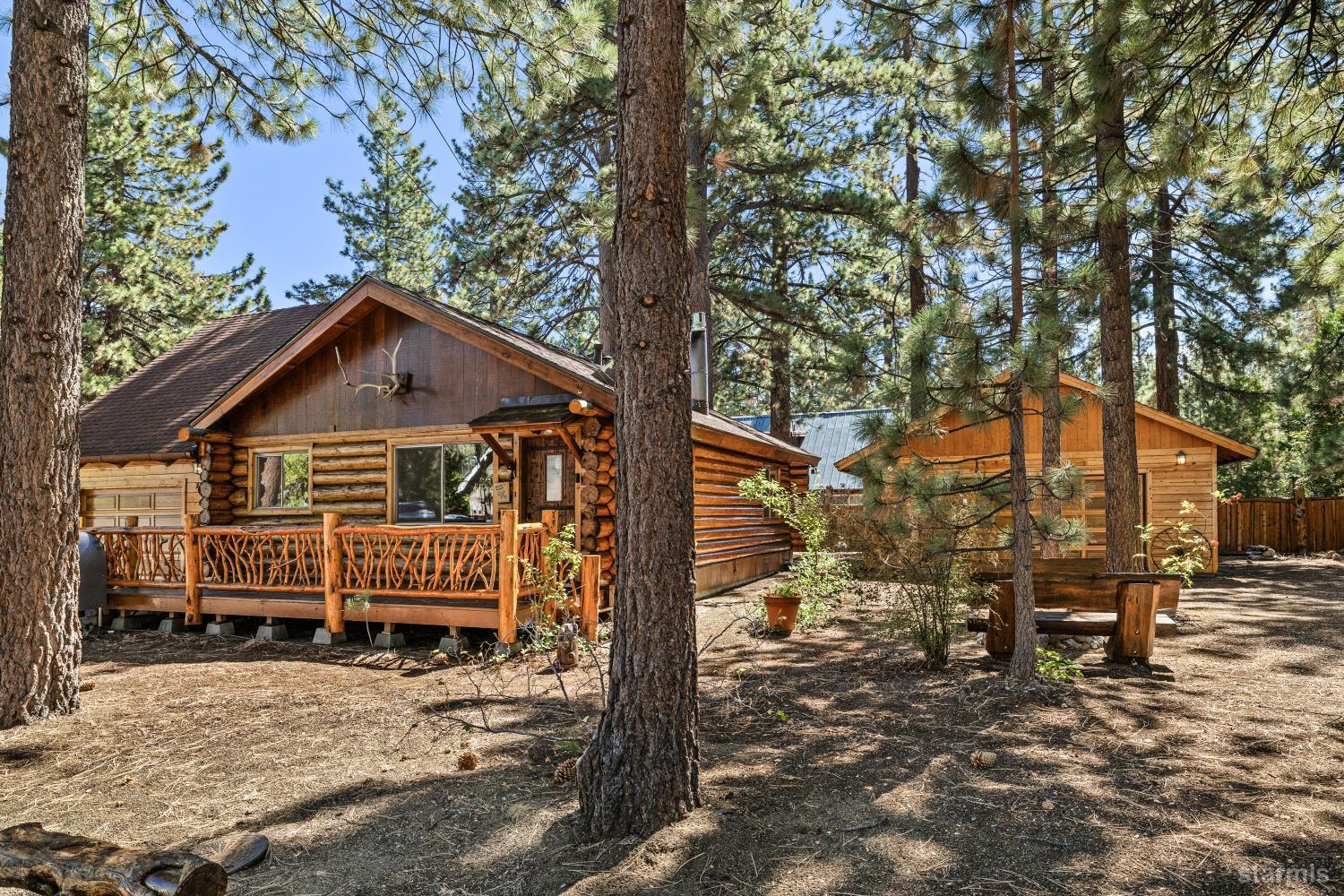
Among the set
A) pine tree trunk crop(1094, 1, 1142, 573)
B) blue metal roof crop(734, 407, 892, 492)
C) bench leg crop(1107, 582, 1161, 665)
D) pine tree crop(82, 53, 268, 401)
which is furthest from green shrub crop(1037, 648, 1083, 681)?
blue metal roof crop(734, 407, 892, 492)

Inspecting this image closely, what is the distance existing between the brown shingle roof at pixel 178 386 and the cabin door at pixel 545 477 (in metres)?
4.84

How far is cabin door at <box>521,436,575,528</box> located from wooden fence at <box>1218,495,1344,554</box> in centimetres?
1982

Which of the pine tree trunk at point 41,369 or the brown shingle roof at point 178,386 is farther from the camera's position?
the brown shingle roof at point 178,386

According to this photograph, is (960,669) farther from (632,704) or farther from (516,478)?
(516,478)

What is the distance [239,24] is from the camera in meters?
8.42

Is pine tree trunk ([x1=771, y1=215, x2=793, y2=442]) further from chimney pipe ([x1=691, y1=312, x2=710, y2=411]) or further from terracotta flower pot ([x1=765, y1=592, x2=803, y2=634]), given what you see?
terracotta flower pot ([x1=765, y1=592, x2=803, y2=634])

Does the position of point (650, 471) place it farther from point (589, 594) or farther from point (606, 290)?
point (606, 290)

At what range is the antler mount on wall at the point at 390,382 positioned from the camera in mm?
11398

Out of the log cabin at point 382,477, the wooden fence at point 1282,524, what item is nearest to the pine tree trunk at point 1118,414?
the log cabin at point 382,477

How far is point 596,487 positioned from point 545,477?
1.55 metres

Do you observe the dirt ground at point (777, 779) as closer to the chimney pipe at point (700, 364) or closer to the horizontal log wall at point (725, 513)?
the horizontal log wall at point (725, 513)

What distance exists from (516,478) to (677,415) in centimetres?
741

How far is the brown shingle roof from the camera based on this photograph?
13867 millimetres

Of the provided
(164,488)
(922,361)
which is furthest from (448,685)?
(164,488)
